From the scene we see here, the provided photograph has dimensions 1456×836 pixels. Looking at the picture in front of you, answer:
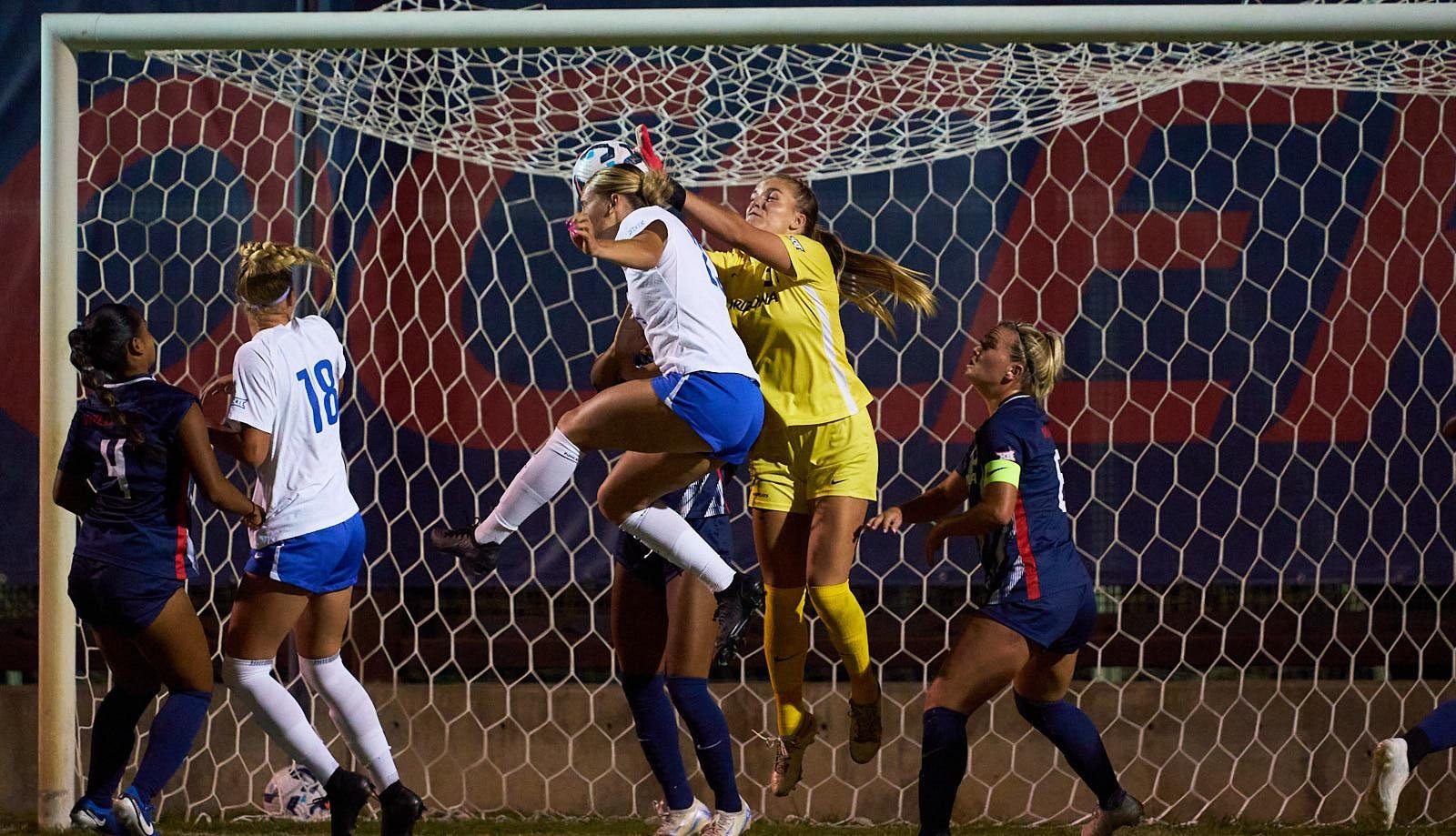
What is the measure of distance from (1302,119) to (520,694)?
11.4 feet

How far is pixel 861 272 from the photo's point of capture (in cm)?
433

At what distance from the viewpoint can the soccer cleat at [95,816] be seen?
3641 millimetres

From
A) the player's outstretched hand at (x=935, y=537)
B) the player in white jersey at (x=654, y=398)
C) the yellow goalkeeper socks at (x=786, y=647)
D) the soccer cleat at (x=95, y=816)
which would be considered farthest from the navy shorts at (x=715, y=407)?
the soccer cleat at (x=95, y=816)

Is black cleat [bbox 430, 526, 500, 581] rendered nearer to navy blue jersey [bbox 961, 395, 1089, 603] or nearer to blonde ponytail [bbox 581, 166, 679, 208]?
blonde ponytail [bbox 581, 166, 679, 208]

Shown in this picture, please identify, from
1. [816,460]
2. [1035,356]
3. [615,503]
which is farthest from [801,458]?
[1035,356]

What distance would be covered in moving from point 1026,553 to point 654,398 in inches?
40.7

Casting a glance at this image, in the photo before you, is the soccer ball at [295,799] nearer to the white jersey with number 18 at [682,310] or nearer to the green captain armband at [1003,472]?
the white jersey with number 18 at [682,310]

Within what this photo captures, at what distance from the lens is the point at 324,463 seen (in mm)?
3709

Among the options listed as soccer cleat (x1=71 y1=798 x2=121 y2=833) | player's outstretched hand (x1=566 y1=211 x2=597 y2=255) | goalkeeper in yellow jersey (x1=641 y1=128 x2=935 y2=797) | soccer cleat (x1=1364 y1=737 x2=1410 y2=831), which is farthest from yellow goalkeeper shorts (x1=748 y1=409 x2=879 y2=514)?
soccer cleat (x1=71 y1=798 x2=121 y2=833)

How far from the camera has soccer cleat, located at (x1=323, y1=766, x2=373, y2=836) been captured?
3684 mm

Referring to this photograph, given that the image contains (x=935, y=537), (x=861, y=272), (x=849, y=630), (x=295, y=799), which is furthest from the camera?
(x=295, y=799)

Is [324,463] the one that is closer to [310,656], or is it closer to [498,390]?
[310,656]

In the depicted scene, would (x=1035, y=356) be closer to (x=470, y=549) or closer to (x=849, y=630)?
(x=849, y=630)

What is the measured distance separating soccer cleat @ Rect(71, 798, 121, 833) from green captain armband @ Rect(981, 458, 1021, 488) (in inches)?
95.8
